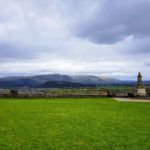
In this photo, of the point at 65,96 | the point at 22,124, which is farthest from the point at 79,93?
the point at 22,124

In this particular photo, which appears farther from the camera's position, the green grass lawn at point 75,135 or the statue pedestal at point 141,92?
the statue pedestal at point 141,92

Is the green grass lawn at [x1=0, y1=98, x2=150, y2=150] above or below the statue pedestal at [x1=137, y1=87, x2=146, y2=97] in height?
below

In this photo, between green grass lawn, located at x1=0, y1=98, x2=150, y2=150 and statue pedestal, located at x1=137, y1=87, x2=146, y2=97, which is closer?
green grass lawn, located at x1=0, y1=98, x2=150, y2=150

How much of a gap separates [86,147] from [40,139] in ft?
7.18

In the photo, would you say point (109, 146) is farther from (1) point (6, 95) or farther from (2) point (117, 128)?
(1) point (6, 95)

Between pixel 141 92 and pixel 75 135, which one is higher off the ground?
pixel 141 92

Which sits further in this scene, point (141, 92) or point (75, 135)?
point (141, 92)

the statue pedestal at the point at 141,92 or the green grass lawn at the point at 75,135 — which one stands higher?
the statue pedestal at the point at 141,92

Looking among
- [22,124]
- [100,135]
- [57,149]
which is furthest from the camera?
[22,124]

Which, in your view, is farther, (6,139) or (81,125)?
(81,125)

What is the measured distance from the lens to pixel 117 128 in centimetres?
1463

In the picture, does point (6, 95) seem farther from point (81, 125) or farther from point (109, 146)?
point (109, 146)

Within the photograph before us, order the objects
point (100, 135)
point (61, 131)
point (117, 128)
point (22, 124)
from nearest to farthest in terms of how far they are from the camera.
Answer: point (100, 135) → point (61, 131) → point (117, 128) → point (22, 124)

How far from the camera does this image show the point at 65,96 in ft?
137
